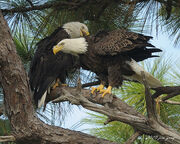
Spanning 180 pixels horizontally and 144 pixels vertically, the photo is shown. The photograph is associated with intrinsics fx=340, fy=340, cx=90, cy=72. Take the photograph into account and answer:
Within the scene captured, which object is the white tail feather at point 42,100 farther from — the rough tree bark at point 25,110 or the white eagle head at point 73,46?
the rough tree bark at point 25,110

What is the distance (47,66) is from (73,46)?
14.5 inches

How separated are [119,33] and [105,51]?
0.69ft

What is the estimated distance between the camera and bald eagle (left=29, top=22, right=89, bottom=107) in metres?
2.92

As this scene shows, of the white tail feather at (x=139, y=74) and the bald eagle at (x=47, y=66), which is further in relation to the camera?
the bald eagle at (x=47, y=66)

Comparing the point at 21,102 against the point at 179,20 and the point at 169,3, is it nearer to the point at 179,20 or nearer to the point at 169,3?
the point at 169,3

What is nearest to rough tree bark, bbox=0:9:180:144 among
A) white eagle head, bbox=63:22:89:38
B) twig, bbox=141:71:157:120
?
twig, bbox=141:71:157:120

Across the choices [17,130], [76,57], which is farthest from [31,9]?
[17,130]

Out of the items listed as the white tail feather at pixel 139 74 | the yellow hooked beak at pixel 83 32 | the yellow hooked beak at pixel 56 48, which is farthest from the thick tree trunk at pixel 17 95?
the yellow hooked beak at pixel 83 32

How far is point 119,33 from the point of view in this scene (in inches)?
109

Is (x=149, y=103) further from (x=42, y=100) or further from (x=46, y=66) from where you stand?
(x=46, y=66)

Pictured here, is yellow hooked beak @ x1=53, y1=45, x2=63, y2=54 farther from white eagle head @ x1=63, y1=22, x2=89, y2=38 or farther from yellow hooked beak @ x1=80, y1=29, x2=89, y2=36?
yellow hooked beak @ x1=80, y1=29, x2=89, y2=36

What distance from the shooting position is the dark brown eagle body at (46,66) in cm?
294

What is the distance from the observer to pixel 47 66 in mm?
3020

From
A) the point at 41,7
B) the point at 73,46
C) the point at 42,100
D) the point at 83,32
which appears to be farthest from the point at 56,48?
the point at 83,32
